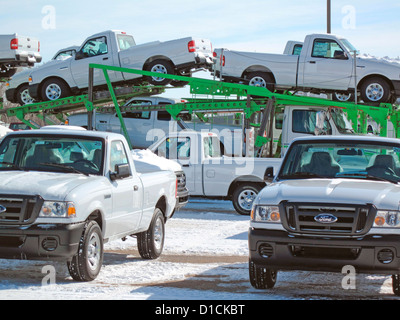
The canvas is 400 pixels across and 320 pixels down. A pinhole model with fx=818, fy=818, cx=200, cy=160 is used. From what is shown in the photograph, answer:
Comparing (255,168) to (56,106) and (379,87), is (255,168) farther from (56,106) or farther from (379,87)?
(56,106)

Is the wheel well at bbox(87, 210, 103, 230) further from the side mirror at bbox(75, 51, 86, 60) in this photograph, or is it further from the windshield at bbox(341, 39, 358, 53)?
the side mirror at bbox(75, 51, 86, 60)

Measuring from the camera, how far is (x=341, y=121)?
64.8 feet

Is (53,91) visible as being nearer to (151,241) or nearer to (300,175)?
(151,241)

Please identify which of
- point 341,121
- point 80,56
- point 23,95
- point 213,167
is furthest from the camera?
point 23,95

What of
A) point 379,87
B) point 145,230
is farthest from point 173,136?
point 145,230

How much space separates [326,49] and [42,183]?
14.0 m

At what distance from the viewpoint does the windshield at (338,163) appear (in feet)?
28.6

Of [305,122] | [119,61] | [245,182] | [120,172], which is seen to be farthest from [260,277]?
[119,61]

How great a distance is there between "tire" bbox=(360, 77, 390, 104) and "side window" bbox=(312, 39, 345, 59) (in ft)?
3.64

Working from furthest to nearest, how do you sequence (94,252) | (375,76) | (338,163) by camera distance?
(375,76)
(338,163)
(94,252)

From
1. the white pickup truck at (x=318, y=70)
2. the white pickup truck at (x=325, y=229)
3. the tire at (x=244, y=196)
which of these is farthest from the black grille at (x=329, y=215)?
the white pickup truck at (x=318, y=70)

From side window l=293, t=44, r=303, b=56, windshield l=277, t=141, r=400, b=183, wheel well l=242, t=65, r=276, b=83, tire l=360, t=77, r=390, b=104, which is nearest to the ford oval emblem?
windshield l=277, t=141, r=400, b=183

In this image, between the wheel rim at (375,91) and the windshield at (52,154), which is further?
the wheel rim at (375,91)

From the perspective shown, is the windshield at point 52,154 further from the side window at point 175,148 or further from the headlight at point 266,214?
the side window at point 175,148
